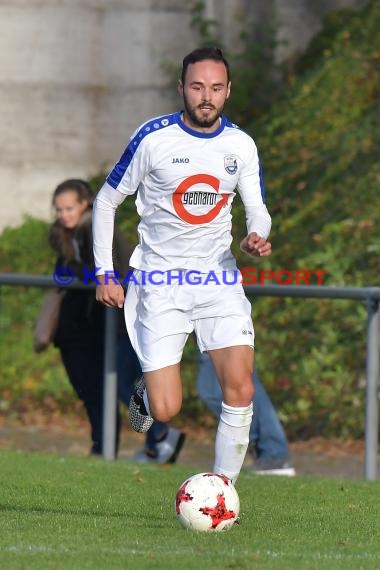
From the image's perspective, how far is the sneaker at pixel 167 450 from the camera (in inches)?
431

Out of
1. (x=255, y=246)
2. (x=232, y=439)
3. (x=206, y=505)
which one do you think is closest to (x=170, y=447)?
(x=232, y=439)

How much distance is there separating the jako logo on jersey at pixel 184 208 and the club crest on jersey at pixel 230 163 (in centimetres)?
8

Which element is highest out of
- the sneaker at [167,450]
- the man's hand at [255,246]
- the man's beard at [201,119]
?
the man's beard at [201,119]

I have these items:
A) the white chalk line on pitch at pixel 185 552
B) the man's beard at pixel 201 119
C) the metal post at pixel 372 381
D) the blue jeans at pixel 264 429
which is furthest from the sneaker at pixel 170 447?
the white chalk line on pitch at pixel 185 552

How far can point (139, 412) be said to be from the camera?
8133 mm

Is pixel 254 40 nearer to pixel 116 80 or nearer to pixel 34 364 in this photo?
pixel 116 80

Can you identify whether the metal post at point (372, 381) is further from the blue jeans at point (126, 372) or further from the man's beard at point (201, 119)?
the man's beard at point (201, 119)

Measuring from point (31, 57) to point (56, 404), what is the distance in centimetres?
385

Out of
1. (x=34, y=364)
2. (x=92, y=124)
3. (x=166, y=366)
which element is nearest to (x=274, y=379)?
(x=34, y=364)

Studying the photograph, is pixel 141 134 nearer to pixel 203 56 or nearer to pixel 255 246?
pixel 203 56

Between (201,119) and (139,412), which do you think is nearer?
(201,119)

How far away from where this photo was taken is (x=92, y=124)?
634 inches

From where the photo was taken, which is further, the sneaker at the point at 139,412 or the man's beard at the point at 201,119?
the sneaker at the point at 139,412

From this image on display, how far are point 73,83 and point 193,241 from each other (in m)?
8.73
